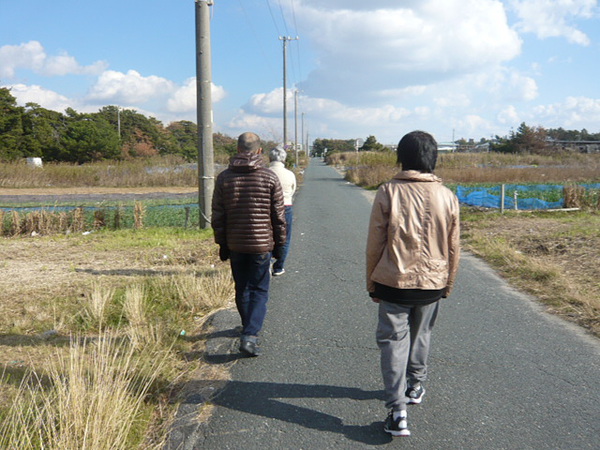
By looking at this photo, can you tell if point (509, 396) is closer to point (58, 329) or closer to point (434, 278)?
point (434, 278)

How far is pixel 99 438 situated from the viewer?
2.61 m

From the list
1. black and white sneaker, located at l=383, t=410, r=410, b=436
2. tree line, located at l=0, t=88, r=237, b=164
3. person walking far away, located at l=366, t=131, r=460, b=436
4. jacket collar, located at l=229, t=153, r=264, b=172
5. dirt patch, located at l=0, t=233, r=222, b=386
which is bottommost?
dirt patch, located at l=0, t=233, r=222, b=386

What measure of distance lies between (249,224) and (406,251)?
5.33ft

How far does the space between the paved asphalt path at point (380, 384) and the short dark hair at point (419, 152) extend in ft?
5.28

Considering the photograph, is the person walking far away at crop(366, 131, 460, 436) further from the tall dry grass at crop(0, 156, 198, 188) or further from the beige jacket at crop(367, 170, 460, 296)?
the tall dry grass at crop(0, 156, 198, 188)

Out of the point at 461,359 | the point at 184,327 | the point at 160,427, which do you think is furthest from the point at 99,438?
the point at 461,359

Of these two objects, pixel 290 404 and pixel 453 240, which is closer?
pixel 453 240

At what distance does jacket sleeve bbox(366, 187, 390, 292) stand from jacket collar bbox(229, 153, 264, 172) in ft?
4.72

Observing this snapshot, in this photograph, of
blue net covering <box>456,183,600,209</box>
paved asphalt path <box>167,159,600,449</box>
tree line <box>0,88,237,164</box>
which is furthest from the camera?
tree line <box>0,88,237,164</box>

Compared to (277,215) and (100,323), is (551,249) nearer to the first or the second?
(277,215)

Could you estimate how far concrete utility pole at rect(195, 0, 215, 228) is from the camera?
420 inches

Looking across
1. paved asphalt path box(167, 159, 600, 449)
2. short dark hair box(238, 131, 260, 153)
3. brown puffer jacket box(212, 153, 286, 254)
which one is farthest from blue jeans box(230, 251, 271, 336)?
short dark hair box(238, 131, 260, 153)

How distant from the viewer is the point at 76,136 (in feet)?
192

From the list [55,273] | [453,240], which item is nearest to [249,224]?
[453,240]
